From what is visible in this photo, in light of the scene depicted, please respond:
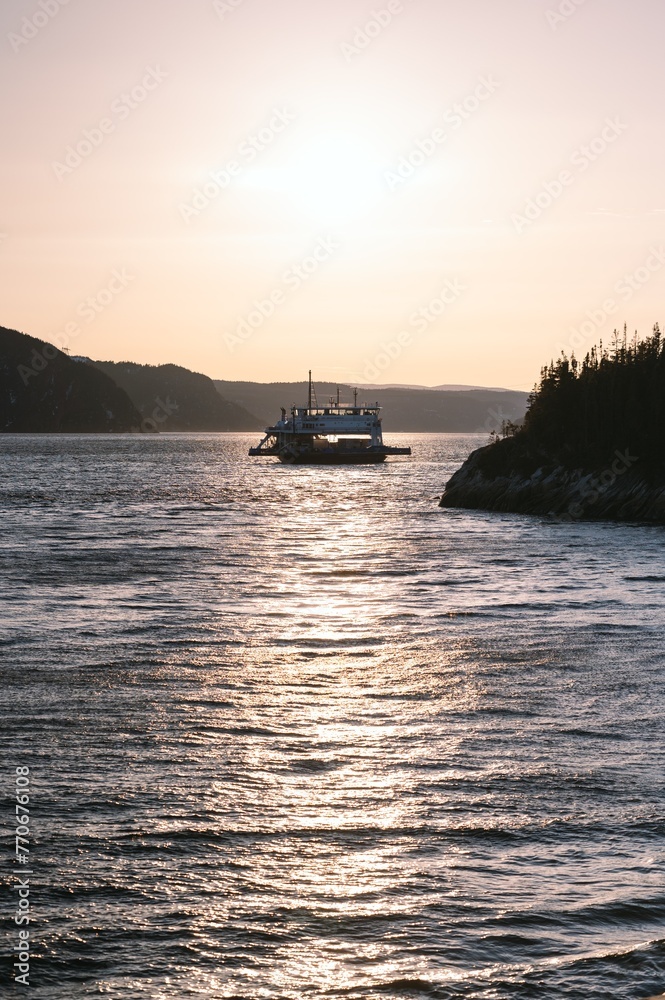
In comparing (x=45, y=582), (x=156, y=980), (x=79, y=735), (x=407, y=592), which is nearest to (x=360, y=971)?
(x=156, y=980)

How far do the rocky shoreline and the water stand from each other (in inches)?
1338

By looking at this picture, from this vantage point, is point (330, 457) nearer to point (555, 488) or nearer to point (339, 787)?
point (555, 488)

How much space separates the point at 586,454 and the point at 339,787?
64465 mm

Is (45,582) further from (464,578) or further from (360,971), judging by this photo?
(360,971)

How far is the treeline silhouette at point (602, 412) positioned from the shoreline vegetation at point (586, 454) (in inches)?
3.1

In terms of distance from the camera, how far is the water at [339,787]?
9445 mm

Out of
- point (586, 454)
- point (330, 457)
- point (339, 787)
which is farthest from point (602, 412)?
point (330, 457)

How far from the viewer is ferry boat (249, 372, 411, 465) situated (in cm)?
17762

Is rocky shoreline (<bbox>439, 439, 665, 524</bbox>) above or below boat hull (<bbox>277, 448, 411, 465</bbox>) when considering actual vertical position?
below

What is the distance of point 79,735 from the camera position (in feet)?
53.5

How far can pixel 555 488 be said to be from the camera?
7281cm

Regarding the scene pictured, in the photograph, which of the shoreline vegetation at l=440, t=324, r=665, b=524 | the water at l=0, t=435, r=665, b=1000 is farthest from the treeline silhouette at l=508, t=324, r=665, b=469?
the water at l=0, t=435, r=665, b=1000

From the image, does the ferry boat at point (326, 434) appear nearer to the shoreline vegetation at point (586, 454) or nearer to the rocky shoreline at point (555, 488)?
the shoreline vegetation at point (586, 454)

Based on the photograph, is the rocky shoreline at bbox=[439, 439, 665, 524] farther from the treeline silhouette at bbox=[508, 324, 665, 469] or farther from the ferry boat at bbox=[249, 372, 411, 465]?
the ferry boat at bbox=[249, 372, 411, 465]
